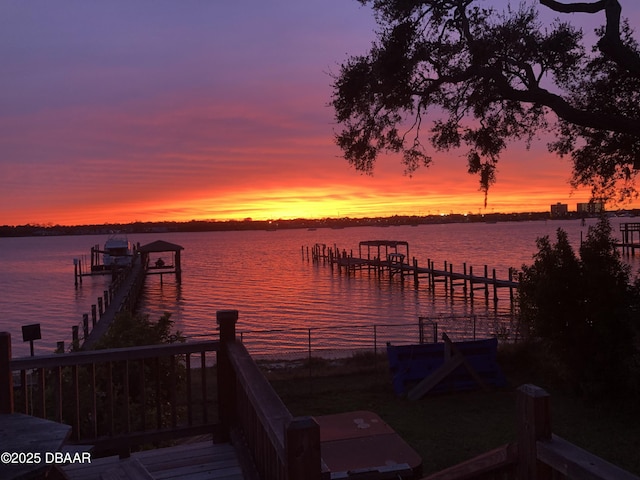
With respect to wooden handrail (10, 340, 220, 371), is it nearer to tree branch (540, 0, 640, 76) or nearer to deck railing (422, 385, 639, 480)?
deck railing (422, 385, 639, 480)

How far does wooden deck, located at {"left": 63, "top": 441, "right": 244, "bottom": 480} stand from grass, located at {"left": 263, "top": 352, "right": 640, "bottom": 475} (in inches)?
219

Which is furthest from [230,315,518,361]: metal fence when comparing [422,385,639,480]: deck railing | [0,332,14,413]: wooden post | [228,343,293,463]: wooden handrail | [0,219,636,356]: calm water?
[422,385,639,480]: deck railing

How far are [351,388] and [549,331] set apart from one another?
212 inches

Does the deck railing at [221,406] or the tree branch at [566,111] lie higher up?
the tree branch at [566,111]

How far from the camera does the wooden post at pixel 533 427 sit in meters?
3.39

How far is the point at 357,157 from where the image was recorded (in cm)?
1110

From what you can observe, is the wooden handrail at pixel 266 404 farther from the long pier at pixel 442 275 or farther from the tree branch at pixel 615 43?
the long pier at pixel 442 275

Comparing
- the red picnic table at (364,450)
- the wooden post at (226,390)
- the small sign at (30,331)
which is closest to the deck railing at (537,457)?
the wooden post at (226,390)

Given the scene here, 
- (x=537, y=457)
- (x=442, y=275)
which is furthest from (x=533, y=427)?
(x=442, y=275)

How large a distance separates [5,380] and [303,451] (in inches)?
138

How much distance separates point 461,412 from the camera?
1316 centimetres

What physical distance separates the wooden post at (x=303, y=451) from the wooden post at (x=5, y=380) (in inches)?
134

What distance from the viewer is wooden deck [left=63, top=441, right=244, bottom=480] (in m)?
5.03

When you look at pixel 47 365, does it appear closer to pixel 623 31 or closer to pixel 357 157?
pixel 357 157
